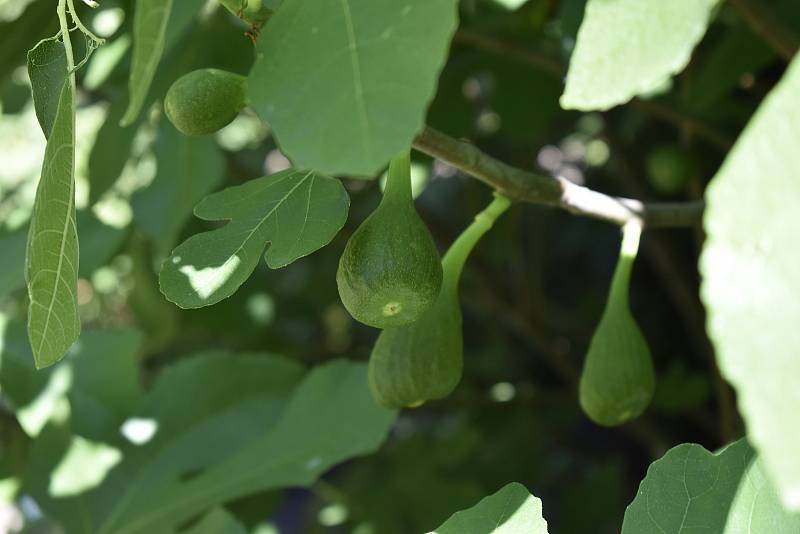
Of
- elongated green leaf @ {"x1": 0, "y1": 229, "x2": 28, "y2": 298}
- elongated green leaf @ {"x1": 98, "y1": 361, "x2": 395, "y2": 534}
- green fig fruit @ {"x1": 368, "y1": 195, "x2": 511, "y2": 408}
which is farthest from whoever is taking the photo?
elongated green leaf @ {"x1": 0, "y1": 229, "x2": 28, "y2": 298}

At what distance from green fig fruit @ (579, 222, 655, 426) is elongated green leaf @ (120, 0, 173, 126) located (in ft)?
1.18

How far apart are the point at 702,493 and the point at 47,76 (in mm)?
449

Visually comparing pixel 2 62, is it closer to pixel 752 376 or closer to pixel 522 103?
pixel 522 103

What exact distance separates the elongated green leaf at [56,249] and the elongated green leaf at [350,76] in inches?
4.2

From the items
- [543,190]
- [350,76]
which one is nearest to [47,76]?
[350,76]

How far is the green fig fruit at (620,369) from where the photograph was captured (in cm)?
71

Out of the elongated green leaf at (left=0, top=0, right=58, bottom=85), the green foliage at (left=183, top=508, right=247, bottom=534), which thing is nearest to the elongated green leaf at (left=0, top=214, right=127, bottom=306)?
the elongated green leaf at (left=0, top=0, right=58, bottom=85)

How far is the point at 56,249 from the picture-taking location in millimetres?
509

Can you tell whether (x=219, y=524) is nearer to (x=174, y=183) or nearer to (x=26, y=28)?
(x=174, y=183)

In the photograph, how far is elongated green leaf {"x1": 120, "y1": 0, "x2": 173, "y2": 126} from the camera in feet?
1.64

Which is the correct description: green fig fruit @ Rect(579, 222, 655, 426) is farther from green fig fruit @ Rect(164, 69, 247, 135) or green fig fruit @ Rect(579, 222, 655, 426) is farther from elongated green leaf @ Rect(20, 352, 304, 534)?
elongated green leaf @ Rect(20, 352, 304, 534)

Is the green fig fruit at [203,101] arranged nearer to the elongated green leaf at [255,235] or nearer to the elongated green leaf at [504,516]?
the elongated green leaf at [255,235]

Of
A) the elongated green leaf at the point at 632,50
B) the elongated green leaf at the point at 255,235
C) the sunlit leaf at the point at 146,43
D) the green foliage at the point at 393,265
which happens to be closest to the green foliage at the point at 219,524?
the green foliage at the point at 393,265

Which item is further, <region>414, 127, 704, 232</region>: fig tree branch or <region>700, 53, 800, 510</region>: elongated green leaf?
<region>414, 127, 704, 232</region>: fig tree branch
